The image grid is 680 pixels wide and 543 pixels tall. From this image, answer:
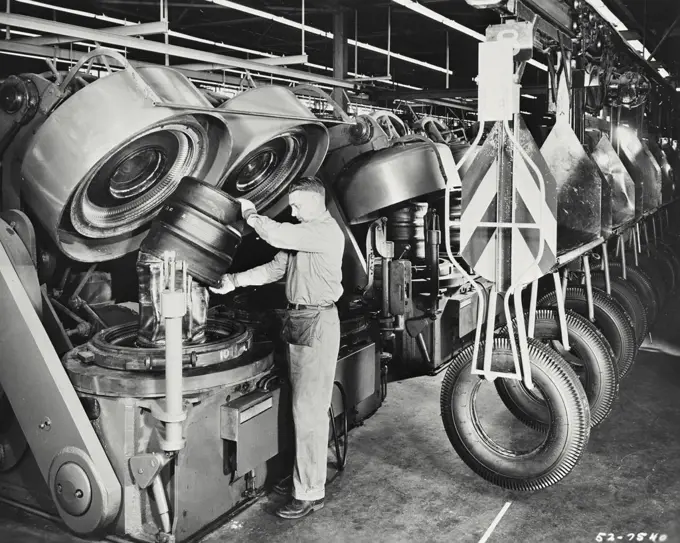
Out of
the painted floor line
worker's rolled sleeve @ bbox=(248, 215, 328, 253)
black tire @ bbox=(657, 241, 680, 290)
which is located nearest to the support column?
black tire @ bbox=(657, 241, 680, 290)

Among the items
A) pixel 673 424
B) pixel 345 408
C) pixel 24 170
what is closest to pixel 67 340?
pixel 24 170

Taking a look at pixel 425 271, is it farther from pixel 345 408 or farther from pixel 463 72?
pixel 463 72

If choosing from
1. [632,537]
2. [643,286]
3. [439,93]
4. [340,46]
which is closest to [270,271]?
[632,537]

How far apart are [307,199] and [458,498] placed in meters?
1.62

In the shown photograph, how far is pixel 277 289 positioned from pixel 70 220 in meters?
1.71

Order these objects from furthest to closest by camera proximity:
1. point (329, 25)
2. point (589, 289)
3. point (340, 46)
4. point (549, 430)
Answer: point (329, 25)
point (340, 46)
point (589, 289)
point (549, 430)

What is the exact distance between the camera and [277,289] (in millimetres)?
4613

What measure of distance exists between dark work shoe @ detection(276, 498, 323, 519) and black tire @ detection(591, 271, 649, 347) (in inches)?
134

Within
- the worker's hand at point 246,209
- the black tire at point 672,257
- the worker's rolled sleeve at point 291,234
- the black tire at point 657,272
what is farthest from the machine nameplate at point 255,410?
the black tire at point 672,257

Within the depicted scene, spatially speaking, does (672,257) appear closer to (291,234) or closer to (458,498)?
(458,498)

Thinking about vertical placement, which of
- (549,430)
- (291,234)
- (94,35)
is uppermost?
(94,35)

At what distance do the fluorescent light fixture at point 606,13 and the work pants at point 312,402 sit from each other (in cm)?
317

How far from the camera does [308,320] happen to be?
328 cm

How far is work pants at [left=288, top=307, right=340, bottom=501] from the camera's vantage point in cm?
326
